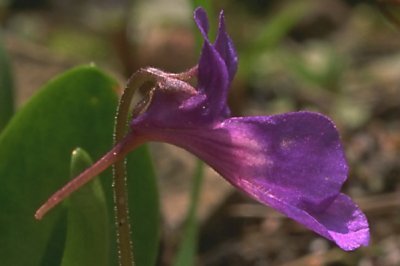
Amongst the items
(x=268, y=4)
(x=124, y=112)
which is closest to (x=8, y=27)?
(x=268, y=4)

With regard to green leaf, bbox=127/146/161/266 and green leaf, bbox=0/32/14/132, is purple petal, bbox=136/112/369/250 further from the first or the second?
green leaf, bbox=0/32/14/132

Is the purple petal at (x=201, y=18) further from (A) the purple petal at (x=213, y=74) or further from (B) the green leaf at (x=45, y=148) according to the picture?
(B) the green leaf at (x=45, y=148)

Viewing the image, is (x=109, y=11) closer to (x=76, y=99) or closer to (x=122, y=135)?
(x=76, y=99)

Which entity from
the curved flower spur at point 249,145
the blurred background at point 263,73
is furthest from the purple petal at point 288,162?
the blurred background at point 263,73

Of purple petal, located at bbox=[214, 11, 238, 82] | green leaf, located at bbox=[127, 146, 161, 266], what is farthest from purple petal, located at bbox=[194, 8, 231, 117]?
green leaf, located at bbox=[127, 146, 161, 266]

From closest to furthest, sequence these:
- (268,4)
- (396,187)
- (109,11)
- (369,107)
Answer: (396,187) < (369,107) < (109,11) < (268,4)

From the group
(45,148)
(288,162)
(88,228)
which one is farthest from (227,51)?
(45,148)
